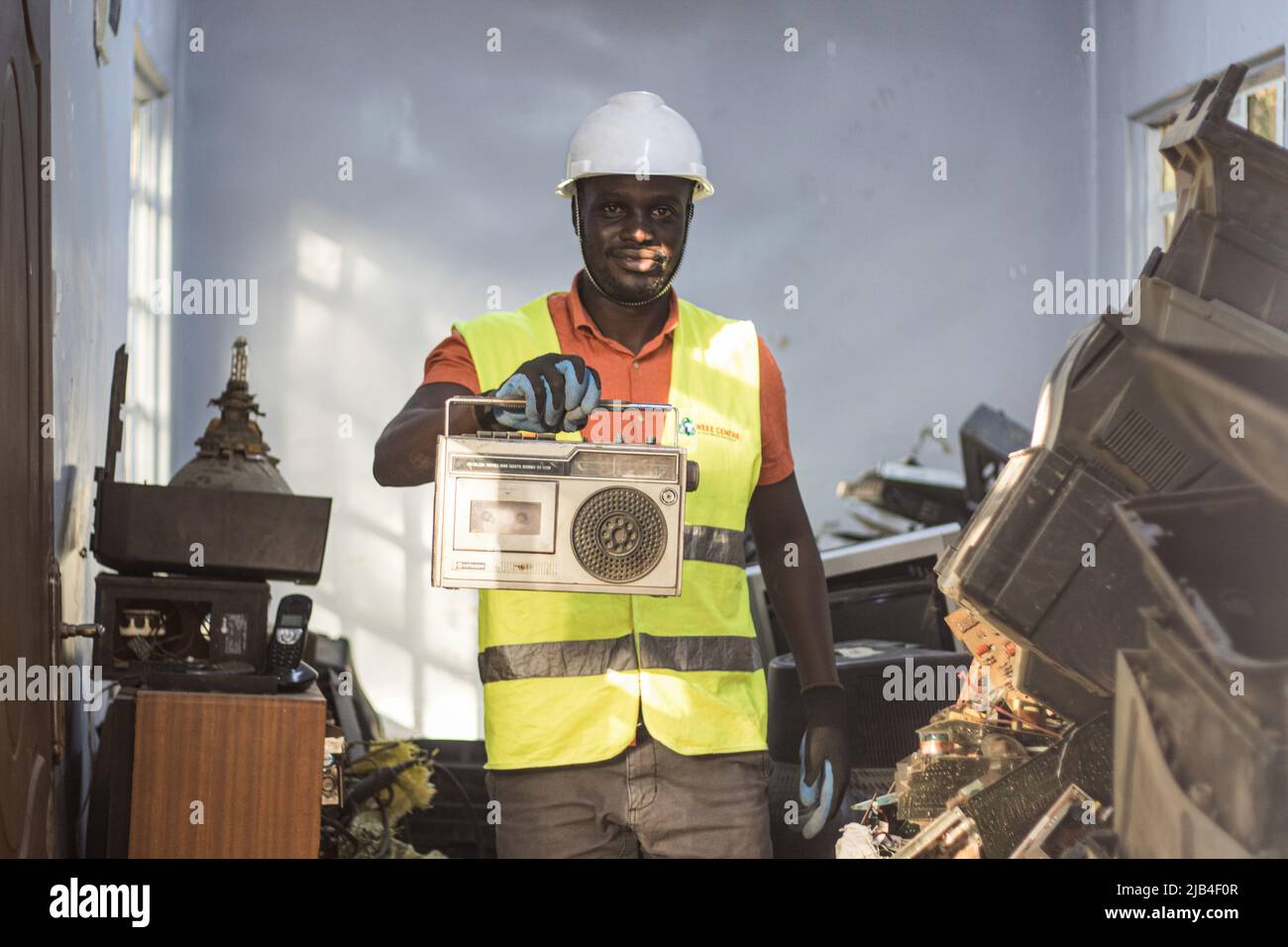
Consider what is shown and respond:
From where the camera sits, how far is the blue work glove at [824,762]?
221 centimetres

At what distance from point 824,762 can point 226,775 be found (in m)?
1.03

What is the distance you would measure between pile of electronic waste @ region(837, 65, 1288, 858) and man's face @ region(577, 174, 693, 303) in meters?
0.65

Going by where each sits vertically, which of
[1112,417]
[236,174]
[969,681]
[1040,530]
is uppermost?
[236,174]

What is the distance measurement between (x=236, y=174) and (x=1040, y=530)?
402 centimetres

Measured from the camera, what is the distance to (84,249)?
317cm

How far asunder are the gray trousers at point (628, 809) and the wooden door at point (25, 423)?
629mm

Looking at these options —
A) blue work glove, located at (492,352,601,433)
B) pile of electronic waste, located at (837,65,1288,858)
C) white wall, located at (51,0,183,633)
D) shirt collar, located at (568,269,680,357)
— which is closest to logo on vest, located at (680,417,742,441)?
shirt collar, located at (568,269,680,357)

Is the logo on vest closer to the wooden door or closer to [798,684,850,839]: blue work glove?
[798,684,850,839]: blue work glove

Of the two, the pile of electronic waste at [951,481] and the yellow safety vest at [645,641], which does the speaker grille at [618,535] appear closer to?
the yellow safety vest at [645,641]

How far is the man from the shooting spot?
2029 millimetres

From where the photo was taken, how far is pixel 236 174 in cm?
504

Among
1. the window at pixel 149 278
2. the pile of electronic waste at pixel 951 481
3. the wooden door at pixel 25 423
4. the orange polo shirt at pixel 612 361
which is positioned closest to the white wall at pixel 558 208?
the window at pixel 149 278

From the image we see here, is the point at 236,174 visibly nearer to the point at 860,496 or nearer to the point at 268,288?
the point at 268,288
